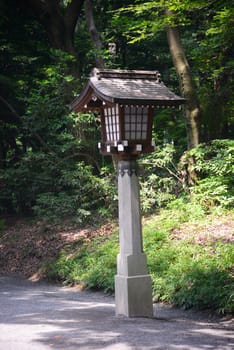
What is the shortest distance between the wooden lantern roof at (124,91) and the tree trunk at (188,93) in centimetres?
637

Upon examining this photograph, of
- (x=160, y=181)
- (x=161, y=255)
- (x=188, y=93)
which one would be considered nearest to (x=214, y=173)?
(x=160, y=181)

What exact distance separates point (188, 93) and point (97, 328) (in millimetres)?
9797

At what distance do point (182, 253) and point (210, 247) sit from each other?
63 cm

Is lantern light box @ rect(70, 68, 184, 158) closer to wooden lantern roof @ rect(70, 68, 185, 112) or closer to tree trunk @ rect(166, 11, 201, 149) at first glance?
wooden lantern roof @ rect(70, 68, 185, 112)

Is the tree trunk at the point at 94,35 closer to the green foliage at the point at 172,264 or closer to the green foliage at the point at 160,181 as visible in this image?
the green foliage at the point at 160,181

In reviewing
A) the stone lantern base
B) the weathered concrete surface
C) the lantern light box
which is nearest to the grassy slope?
the weathered concrete surface

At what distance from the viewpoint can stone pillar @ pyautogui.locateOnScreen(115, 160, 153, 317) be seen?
29.7ft

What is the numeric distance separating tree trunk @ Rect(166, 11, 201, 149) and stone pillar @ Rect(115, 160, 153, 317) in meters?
7.19

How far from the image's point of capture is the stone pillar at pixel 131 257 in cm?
905

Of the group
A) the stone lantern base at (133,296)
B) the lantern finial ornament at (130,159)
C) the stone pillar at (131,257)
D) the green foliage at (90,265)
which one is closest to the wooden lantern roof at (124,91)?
the lantern finial ornament at (130,159)

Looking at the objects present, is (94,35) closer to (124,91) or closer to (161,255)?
(161,255)

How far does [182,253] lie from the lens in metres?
12.1

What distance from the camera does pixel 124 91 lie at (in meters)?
9.16

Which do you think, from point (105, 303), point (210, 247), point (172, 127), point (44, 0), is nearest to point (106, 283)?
point (105, 303)
